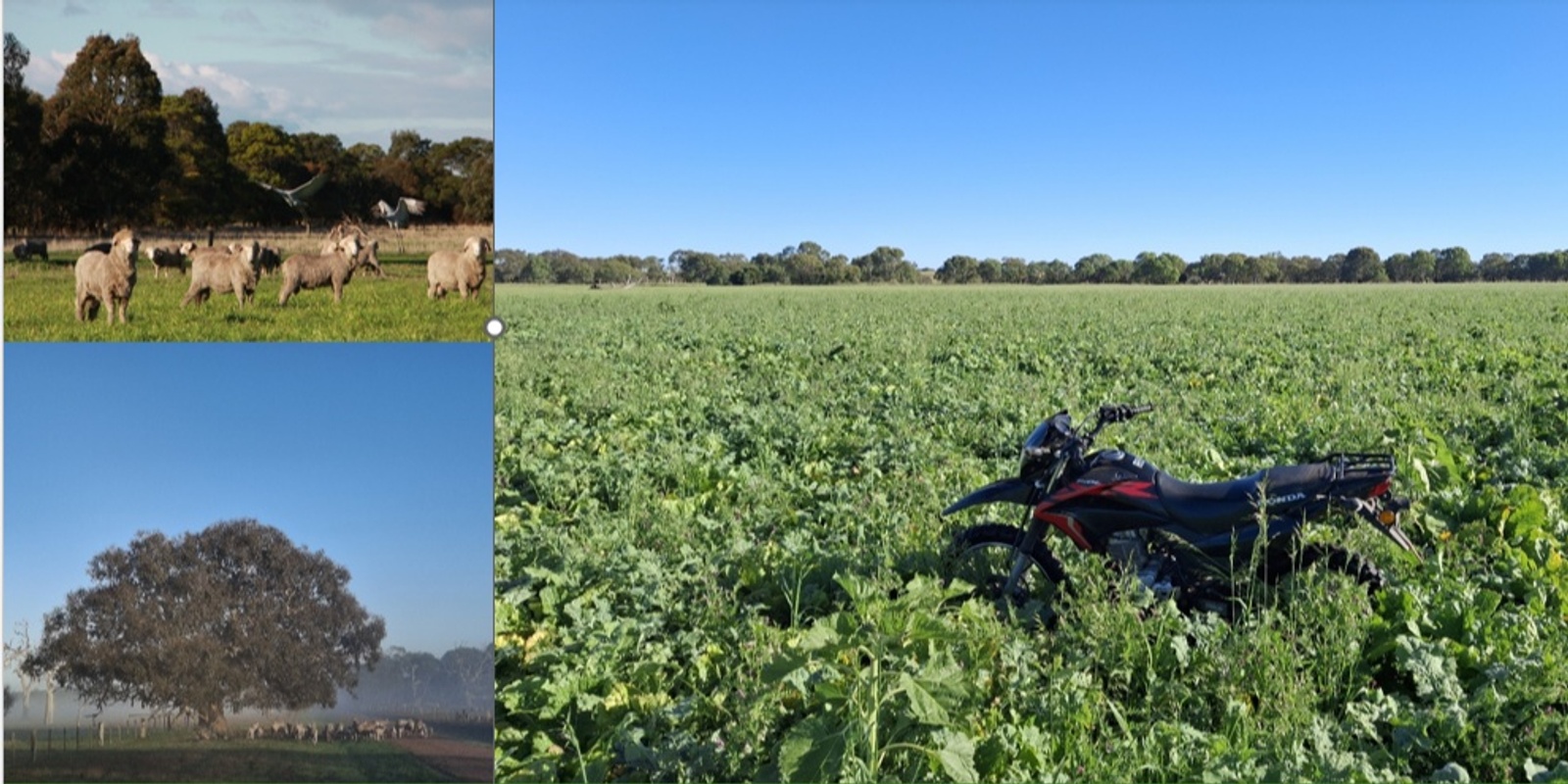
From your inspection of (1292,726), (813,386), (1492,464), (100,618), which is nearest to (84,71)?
(100,618)

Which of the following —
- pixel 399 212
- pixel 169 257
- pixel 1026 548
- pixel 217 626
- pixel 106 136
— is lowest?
pixel 1026 548

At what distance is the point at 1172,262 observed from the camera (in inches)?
2349

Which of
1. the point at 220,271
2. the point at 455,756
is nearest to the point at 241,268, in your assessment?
A: the point at 220,271

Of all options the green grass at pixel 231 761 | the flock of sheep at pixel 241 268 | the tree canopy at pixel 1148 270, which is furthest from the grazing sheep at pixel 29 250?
the tree canopy at pixel 1148 270

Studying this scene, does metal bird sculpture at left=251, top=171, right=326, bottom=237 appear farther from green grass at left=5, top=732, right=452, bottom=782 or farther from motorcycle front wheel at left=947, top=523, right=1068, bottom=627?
motorcycle front wheel at left=947, top=523, right=1068, bottom=627

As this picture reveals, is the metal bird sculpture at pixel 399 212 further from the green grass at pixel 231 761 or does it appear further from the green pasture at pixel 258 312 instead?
the green grass at pixel 231 761

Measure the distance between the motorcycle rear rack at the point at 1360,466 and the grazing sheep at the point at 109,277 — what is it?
4291mm

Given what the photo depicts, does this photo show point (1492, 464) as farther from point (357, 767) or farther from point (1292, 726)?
point (357, 767)

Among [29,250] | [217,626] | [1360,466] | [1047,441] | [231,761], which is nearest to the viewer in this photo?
[217,626]

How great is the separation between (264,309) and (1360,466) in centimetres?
431

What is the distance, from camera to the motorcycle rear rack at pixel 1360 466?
179 inches

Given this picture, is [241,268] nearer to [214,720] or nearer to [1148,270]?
[214,720]

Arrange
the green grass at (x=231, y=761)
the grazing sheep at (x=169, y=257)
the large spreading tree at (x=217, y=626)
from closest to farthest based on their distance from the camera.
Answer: the large spreading tree at (x=217, y=626), the green grass at (x=231, y=761), the grazing sheep at (x=169, y=257)

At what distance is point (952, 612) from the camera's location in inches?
191
